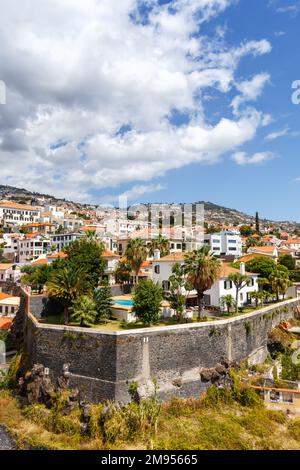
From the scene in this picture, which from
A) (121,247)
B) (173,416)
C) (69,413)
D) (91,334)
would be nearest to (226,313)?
(173,416)

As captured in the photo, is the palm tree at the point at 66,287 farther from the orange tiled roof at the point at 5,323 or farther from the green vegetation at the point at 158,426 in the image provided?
the orange tiled roof at the point at 5,323

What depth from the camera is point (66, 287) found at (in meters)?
26.3

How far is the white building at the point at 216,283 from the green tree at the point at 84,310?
9.62 meters

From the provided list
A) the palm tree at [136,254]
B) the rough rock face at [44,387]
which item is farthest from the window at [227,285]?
the rough rock face at [44,387]

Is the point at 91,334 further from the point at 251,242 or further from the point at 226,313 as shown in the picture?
the point at 251,242

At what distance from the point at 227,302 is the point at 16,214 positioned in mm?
100118

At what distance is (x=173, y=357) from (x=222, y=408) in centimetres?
487

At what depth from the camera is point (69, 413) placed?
21062 mm

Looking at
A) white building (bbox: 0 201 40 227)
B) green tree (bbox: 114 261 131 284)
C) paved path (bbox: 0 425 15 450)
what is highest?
white building (bbox: 0 201 40 227)

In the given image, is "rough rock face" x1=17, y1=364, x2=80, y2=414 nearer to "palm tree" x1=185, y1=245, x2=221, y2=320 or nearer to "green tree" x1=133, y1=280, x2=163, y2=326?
"green tree" x1=133, y1=280, x2=163, y2=326

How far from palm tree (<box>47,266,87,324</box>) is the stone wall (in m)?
2.83

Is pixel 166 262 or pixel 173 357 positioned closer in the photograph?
pixel 173 357

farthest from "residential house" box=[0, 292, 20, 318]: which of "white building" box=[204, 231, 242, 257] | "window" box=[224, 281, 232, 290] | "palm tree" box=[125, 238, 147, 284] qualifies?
"white building" box=[204, 231, 242, 257]

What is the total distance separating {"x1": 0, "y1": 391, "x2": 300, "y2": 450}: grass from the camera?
63.2 feet
